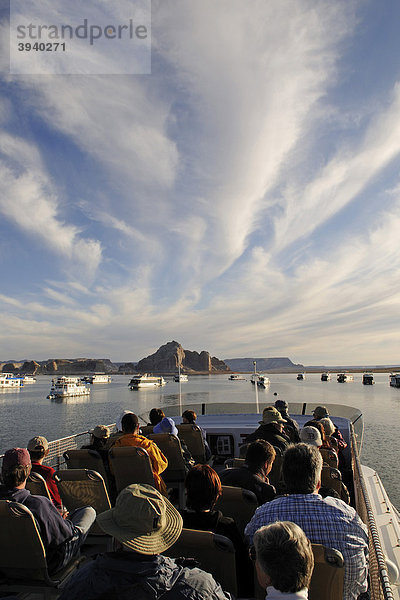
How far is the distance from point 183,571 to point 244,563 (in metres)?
1.08

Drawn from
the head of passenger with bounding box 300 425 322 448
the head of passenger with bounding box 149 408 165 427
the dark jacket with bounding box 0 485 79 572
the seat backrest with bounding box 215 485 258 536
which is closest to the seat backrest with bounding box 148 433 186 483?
the head of passenger with bounding box 149 408 165 427

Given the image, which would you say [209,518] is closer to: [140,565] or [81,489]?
[140,565]

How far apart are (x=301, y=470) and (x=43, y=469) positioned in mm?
2833

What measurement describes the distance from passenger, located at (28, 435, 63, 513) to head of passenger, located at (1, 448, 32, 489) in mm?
778

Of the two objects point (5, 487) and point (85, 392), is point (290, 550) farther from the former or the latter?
point (85, 392)

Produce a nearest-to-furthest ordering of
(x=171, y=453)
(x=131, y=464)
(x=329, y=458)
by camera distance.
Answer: (x=131, y=464), (x=329, y=458), (x=171, y=453)

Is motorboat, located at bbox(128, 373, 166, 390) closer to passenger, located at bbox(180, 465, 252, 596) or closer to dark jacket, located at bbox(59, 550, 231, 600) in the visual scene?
passenger, located at bbox(180, 465, 252, 596)

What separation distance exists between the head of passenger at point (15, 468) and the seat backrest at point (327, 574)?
2.48m

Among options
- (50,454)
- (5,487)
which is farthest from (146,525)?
(50,454)

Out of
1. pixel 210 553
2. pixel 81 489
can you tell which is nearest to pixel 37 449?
pixel 81 489

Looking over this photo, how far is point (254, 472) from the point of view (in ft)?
12.8

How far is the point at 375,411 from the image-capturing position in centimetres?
4578

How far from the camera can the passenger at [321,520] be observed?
8.55 feet

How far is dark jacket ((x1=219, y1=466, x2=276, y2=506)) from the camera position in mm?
3697
